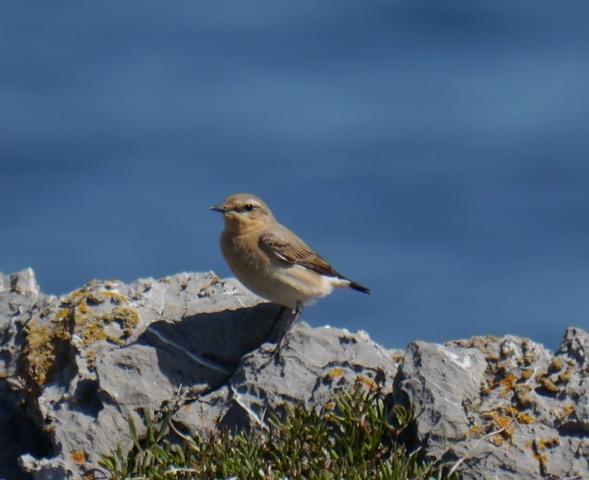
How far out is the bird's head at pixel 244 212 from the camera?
12266 millimetres

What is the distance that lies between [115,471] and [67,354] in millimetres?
1913

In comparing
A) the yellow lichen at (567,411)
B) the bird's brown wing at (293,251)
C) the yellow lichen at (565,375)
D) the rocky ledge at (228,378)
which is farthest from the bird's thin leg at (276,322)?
the yellow lichen at (567,411)

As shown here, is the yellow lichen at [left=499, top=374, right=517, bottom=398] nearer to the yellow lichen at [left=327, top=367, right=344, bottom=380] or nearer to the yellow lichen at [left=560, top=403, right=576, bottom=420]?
the yellow lichen at [left=560, top=403, right=576, bottom=420]

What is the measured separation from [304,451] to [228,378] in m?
1.63

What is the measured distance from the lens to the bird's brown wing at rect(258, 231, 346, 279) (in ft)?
39.6

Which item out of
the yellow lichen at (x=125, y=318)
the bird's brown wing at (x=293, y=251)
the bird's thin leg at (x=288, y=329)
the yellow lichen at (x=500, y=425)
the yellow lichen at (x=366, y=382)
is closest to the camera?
the yellow lichen at (x=500, y=425)

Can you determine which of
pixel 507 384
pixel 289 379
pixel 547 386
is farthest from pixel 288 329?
pixel 547 386

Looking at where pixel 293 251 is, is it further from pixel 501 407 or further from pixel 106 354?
pixel 501 407

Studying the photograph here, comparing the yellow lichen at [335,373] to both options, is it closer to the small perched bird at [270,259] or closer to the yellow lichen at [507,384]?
the yellow lichen at [507,384]

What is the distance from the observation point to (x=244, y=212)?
40.6ft

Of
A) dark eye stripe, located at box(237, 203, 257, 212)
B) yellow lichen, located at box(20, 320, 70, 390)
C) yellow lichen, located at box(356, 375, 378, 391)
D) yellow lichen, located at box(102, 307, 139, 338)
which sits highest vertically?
dark eye stripe, located at box(237, 203, 257, 212)

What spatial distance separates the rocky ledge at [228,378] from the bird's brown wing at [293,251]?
0.95 meters

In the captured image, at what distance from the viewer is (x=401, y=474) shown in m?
A: 7.82

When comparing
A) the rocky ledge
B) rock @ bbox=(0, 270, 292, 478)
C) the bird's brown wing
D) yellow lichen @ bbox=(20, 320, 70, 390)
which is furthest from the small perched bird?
yellow lichen @ bbox=(20, 320, 70, 390)
